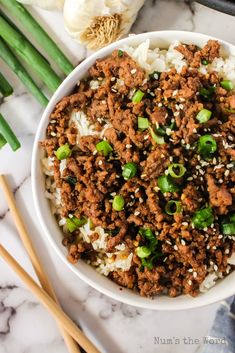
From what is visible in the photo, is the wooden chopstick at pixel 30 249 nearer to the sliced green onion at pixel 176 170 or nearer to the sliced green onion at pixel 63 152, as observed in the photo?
the sliced green onion at pixel 63 152

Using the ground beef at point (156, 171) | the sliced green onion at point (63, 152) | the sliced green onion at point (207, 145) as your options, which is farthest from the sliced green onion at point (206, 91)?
the sliced green onion at point (63, 152)

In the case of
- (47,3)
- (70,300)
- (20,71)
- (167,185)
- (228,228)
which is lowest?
(70,300)

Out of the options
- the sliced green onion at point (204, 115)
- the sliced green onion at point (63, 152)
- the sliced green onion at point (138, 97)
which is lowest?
the sliced green onion at point (204, 115)

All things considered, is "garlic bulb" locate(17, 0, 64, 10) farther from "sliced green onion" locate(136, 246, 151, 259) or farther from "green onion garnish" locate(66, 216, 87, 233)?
"sliced green onion" locate(136, 246, 151, 259)

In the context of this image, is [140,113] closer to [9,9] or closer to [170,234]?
[170,234]

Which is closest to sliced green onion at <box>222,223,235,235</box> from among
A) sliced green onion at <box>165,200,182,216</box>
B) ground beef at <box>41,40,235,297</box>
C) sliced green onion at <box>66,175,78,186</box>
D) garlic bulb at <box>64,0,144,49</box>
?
ground beef at <box>41,40,235,297</box>

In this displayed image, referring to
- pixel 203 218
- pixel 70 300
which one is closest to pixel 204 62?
pixel 203 218

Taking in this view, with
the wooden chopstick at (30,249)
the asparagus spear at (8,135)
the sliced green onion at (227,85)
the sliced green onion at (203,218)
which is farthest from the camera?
the wooden chopstick at (30,249)

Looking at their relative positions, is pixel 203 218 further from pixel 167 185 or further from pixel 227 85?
pixel 227 85
